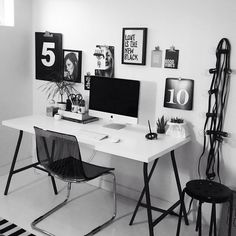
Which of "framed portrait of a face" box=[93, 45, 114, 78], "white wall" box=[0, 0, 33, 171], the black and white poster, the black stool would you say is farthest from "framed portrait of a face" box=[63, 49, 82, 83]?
the black stool

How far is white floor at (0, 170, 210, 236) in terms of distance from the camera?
9.21 feet

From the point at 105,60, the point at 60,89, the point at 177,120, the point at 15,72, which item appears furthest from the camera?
the point at 15,72

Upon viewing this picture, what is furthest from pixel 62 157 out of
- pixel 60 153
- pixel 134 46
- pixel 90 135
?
pixel 134 46

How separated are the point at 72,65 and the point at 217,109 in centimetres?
150

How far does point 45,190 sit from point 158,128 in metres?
1.31

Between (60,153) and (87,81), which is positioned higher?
(87,81)

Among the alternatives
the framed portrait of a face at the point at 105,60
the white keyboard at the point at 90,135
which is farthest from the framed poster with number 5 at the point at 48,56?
the white keyboard at the point at 90,135

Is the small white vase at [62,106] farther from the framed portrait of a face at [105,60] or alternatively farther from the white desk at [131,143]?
the framed portrait of a face at [105,60]

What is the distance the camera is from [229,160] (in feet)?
9.02

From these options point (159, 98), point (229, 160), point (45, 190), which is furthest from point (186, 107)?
point (45, 190)

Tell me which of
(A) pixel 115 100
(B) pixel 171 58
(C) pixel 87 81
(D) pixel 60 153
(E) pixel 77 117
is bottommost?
(D) pixel 60 153

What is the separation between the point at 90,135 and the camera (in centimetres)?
278

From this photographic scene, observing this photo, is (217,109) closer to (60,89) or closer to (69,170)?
(69,170)

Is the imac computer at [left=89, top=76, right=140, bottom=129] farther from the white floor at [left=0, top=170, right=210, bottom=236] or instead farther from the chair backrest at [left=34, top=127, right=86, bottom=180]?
the white floor at [left=0, top=170, right=210, bottom=236]
